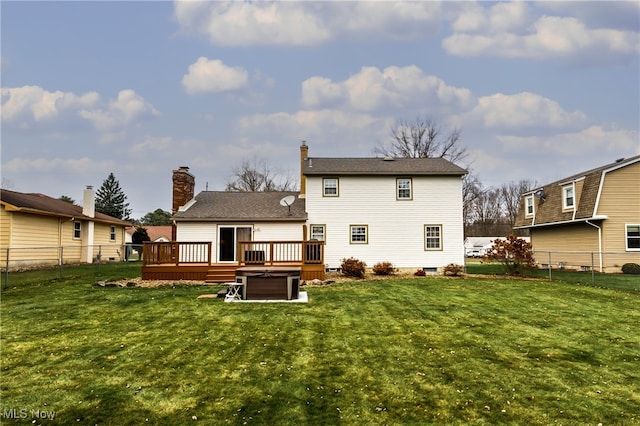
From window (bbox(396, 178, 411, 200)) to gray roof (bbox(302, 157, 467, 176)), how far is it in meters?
0.39

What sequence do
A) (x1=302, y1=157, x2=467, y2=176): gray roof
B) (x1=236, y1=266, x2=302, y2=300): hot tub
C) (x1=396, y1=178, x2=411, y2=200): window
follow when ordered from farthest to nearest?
1. (x1=396, y1=178, x2=411, y2=200): window
2. (x1=302, y1=157, x2=467, y2=176): gray roof
3. (x1=236, y1=266, x2=302, y2=300): hot tub

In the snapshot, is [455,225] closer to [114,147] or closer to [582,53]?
[582,53]

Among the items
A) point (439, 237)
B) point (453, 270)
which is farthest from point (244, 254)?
point (439, 237)

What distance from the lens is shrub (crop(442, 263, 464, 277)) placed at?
16.2 m

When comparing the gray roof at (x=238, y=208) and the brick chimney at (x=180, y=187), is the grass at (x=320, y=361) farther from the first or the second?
the brick chimney at (x=180, y=187)

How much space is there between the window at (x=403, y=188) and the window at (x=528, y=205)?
12.2 meters

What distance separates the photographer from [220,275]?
1395 cm

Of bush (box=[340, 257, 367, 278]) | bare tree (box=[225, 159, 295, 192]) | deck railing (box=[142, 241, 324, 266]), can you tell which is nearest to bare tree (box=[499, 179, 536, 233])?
bare tree (box=[225, 159, 295, 192])

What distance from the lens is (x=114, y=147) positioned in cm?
2544

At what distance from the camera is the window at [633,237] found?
715 inches

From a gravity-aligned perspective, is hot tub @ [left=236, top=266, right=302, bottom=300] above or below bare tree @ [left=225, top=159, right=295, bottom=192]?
below

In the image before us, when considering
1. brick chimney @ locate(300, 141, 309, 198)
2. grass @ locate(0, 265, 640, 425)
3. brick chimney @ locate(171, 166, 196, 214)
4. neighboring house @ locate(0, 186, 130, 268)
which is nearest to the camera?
grass @ locate(0, 265, 640, 425)

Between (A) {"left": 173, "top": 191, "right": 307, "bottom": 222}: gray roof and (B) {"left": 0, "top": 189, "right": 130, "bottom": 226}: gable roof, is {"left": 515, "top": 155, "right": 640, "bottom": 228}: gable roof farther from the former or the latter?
(B) {"left": 0, "top": 189, "right": 130, "bottom": 226}: gable roof

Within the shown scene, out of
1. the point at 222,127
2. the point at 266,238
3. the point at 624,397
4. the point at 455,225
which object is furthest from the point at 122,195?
the point at 624,397
